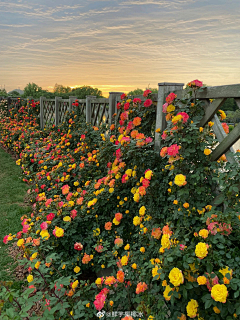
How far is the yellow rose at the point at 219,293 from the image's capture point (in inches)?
56.9

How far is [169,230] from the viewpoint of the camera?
2127mm

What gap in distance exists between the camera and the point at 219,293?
1.46 m

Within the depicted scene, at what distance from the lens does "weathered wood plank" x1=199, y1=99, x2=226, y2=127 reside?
2084 millimetres

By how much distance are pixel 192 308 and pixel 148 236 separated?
0.86m

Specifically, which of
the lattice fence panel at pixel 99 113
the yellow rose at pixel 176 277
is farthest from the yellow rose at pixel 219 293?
the lattice fence panel at pixel 99 113

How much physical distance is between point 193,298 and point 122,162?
1677 mm

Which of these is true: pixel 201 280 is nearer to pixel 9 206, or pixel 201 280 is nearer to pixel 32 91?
pixel 9 206

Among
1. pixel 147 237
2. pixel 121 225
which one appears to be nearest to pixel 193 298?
pixel 147 237

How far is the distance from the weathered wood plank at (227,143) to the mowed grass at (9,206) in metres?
2.62

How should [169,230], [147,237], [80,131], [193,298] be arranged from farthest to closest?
[80,131] → [147,237] → [169,230] → [193,298]

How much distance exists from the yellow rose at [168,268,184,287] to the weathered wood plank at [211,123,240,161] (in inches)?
40.2

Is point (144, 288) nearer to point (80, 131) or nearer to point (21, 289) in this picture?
point (21, 289)

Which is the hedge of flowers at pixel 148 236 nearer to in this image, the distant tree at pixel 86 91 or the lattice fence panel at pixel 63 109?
the lattice fence panel at pixel 63 109

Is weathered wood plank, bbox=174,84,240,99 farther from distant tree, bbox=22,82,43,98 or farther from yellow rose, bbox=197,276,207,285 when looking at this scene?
distant tree, bbox=22,82,43,98
